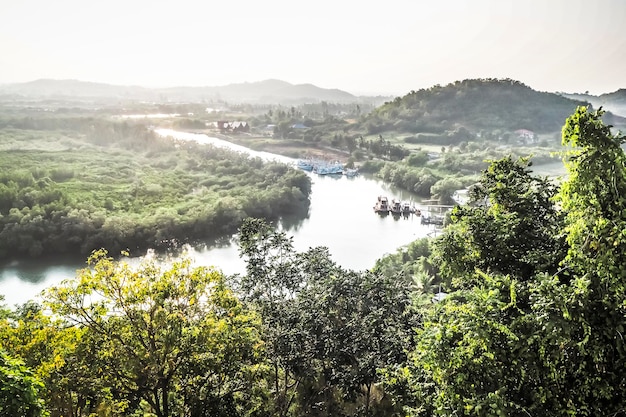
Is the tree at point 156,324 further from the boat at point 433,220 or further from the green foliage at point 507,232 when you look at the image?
the boat at point 433,220

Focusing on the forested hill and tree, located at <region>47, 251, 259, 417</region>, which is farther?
the forested hill

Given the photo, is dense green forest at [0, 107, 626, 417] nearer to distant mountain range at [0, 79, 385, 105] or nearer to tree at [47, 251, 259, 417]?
tree at [47, 251, 259, 417]

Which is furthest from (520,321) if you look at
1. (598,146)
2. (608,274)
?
(598,146)

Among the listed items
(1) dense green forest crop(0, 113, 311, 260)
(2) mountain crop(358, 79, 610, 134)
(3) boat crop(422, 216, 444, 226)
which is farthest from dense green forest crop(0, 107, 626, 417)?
(2) mountain crop(358, 79, 610, 134)

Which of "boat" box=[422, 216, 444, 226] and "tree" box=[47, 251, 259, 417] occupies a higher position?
"tree" box=[47, 251, 259, 417]

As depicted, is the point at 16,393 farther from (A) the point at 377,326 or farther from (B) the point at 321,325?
(A) the point at 377,326

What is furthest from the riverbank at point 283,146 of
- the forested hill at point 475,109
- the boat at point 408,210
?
the boat at point 408,210
